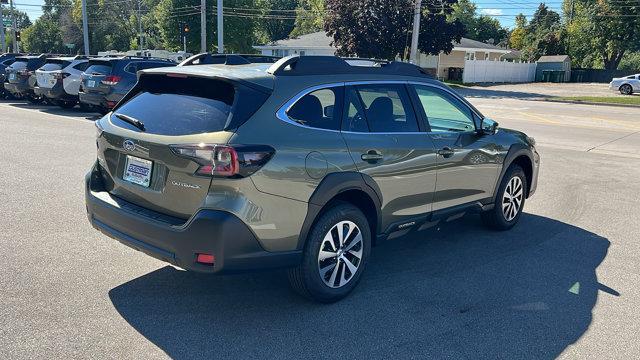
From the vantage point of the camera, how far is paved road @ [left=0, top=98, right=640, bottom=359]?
11.7 feet

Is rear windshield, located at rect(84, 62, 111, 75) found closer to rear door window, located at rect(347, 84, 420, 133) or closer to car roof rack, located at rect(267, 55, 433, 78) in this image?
car roof rack, located at rect(267, 55, 433, 78)

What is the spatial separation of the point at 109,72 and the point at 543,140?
38.3ft

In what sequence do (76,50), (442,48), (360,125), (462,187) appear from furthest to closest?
(76,50) < (442,48) < (462,187) < (360,125)

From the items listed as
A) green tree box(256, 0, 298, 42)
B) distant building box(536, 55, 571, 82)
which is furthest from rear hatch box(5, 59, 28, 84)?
green tree box(256, 0, 298, 42)

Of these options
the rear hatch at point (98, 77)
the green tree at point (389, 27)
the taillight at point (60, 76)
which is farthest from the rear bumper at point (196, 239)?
the green tree at point (389, 27)

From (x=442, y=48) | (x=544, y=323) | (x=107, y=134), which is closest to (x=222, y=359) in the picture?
(x=107, y=134)

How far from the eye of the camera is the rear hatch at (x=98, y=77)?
14703 millimetres

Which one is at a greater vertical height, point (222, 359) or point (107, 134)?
point (107, 134)

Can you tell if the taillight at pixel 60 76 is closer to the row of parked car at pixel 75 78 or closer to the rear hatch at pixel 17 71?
the row of parked car at pixel 75 78

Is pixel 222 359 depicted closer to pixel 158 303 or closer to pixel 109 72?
pixel 158 303

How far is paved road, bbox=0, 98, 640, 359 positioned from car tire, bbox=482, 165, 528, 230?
152 mm

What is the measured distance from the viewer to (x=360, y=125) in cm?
430

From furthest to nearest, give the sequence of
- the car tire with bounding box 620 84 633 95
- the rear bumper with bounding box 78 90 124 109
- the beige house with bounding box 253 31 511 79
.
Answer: the beige house with bounding box 253 31 511 79
the car tire with bounding box 620 84 633 95
the rear bumper with bounding box 78 90 124 109

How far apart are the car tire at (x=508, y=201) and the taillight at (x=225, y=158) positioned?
3358 millimetres
